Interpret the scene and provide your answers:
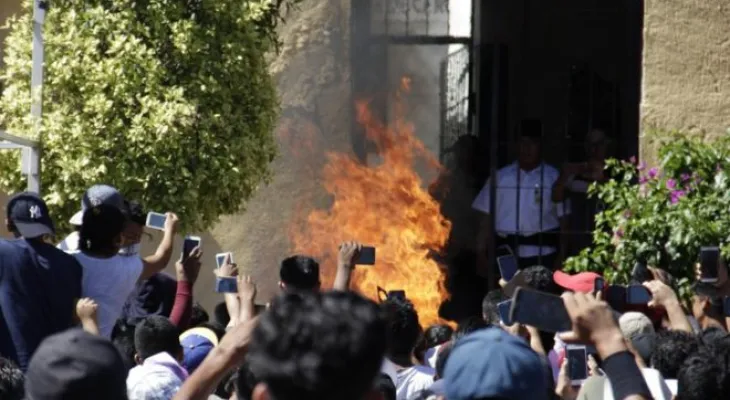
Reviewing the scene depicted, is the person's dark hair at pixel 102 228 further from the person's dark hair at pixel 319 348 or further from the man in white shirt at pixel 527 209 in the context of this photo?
the man in white shirt at pixel 527 209

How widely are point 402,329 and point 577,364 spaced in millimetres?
1691

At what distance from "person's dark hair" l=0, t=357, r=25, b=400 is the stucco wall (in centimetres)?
→ 650

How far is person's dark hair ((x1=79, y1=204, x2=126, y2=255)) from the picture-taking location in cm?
721

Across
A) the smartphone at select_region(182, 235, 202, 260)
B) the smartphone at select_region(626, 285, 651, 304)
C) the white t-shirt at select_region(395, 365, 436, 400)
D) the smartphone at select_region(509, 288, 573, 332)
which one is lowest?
the white t-shirt at select_region(395, 365, 436, 400)

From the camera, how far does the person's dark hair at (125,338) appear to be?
7.22 meters

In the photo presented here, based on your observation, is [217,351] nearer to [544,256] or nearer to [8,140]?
[8,140]

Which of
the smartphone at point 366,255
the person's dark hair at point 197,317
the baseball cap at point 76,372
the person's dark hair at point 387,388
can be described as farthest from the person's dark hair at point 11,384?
the person's dark hair at point 197,317

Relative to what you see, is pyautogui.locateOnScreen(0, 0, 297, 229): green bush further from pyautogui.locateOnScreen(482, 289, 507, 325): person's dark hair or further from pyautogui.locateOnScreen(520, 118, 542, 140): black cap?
pyautogui.locateOnScreen(520, 118, 542, 140): black cap

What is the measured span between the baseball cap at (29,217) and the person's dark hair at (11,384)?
219 centimetres

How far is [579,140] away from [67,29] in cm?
539

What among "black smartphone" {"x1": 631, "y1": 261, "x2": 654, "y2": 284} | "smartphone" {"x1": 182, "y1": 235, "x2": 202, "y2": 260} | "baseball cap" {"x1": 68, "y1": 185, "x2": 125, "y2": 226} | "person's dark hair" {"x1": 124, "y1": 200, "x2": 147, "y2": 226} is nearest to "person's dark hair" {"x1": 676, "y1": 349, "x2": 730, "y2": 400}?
"baseball cap" {"x1": 68, "y1": 185, "x2": 125, "y2": 226}

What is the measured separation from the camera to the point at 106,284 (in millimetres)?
7219

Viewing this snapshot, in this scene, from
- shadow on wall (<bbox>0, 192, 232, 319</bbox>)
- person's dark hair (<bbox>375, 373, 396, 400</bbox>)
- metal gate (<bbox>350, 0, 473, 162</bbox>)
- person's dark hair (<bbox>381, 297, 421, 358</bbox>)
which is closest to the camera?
person's dark hair (<bbox>375, 373, 396, 400</bbox>)

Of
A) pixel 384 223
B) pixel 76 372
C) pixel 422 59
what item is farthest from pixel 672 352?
pixel 422 59
